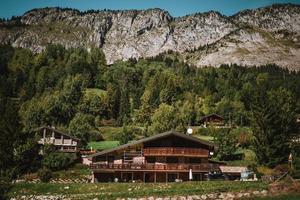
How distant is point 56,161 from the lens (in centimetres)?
7112

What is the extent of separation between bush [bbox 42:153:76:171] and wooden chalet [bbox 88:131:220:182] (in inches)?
271

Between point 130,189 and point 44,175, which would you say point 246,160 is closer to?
point 130,189

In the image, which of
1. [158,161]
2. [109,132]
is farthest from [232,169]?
[109,132]

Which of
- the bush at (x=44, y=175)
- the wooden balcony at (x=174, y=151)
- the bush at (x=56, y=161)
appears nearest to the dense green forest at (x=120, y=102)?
the bush at (x=56, y=161)

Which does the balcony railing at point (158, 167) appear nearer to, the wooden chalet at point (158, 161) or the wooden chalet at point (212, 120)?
the wooden chalet at point (158, 161)

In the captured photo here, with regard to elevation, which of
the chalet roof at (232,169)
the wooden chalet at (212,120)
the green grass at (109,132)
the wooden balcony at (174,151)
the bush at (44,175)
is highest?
the wooden chalet at (212,120)

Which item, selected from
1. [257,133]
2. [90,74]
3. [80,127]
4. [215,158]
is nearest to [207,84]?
[90,74]

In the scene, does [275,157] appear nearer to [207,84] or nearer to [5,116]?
[5,116]

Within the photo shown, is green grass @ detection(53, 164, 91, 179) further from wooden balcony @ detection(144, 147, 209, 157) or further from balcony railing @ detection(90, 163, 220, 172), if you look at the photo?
wooden balcony @ detection(144, 147, 209, 157)

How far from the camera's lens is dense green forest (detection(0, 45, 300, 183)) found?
→ 69438mm

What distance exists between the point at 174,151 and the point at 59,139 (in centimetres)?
3138

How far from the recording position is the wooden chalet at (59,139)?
8755 cm

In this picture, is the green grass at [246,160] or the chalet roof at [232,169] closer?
the chalet roof at [232,169]

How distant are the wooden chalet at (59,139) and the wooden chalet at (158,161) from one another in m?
22.3
